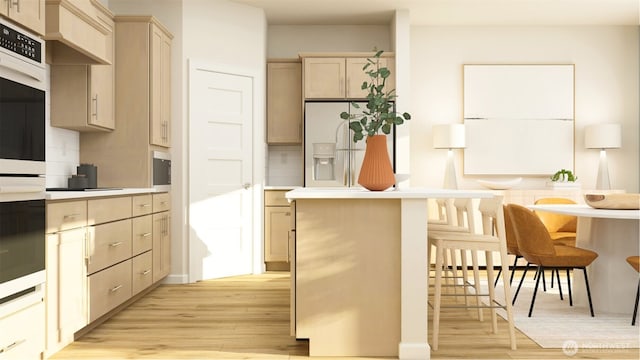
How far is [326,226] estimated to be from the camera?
307 centimetres

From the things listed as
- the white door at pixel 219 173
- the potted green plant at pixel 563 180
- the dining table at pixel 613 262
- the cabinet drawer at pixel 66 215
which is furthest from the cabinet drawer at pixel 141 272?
the potted green plant at pixel 563 180

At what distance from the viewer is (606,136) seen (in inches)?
251

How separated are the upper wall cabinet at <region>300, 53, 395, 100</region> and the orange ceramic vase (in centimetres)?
296

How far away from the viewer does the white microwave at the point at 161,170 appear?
16.1ft

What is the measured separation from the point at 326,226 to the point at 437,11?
12.8 ft

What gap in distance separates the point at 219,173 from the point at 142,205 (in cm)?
134

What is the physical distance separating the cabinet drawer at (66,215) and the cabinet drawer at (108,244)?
0.50ft

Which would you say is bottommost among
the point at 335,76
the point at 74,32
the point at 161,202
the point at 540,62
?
the point at 161,202

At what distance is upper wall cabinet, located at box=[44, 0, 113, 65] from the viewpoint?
11.2 feet

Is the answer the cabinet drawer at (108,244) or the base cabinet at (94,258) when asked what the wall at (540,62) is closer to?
the base cabinet at (94,258)

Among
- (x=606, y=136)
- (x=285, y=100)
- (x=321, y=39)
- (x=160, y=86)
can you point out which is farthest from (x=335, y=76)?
(x=606, y=136)

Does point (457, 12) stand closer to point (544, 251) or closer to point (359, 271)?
point (544, 251)

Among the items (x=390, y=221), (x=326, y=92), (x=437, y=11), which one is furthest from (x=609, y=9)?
(x=390, y=221)

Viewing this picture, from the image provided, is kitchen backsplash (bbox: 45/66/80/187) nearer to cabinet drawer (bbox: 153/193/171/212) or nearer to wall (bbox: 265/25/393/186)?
cabinet drawer (bbox: 153/193/171/212)
